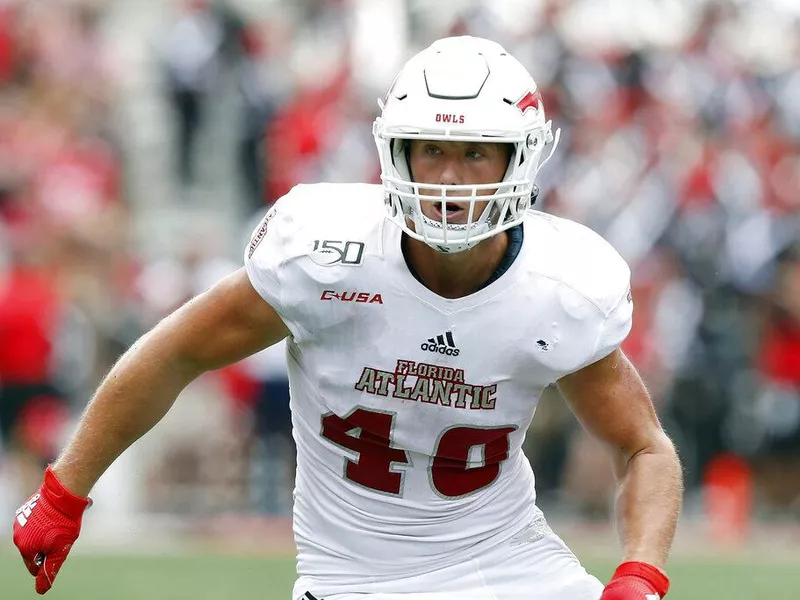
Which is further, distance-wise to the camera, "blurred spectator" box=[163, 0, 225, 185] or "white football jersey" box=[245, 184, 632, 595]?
"blurred spectator" box=[163, 0, 225, 185]

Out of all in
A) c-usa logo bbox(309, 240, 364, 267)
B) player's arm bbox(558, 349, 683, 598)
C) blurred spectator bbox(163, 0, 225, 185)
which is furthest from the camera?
blurred spectator bbox(163, 0, 225, 185)

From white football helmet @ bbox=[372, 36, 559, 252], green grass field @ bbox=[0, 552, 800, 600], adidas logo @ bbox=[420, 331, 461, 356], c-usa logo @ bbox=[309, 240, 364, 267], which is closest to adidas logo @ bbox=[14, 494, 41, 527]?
c-usa logo @ bbox=[309, 240, 364, 267]

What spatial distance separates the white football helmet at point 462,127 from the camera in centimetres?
363

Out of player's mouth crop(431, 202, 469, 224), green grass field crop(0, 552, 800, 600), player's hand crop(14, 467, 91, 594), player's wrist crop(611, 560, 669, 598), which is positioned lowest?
green grass field crop(0, 552, 800, 600)

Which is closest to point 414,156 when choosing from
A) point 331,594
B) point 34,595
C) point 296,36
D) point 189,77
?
point 331,594

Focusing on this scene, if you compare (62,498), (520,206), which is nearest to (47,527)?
(62,498)

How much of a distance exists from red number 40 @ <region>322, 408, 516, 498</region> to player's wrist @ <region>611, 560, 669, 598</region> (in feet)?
→ 1.51

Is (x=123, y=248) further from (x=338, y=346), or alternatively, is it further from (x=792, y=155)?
(x=338, y=346)

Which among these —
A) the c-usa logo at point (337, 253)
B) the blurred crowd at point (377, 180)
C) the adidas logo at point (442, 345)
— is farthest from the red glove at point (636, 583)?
the blurred crowd at point (377, 180)

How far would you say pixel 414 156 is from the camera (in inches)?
148

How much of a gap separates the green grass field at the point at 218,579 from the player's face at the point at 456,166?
3.74m

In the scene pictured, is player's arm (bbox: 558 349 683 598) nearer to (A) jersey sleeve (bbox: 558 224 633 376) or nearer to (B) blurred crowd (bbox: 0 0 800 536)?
(A) jersey sleeve (bbox: 558 224 633 376)

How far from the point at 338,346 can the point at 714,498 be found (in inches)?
246

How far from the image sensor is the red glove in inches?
140
